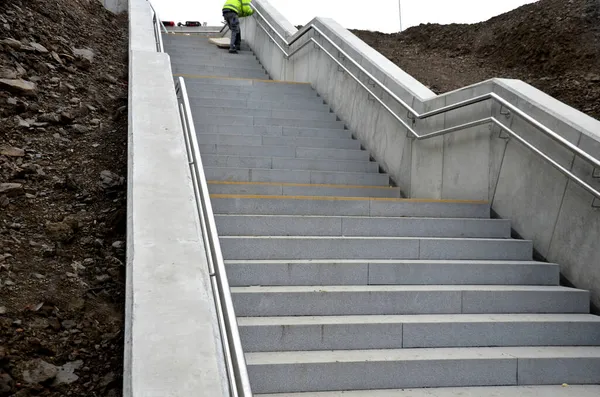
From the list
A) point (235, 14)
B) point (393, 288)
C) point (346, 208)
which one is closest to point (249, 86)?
point (235, 14)

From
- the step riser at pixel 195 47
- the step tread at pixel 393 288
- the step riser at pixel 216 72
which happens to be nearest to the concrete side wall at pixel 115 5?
the step riser at pixel 195 47

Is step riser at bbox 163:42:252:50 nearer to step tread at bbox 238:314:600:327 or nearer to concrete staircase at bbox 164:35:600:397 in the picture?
concrete staircase at bbox 164:35:600:397

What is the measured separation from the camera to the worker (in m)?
14.4

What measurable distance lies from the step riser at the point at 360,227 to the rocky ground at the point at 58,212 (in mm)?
969

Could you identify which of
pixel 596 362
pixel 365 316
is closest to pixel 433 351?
pixel 365 316

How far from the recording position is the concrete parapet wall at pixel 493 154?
16.4 feet

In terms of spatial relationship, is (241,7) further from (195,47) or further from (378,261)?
(378,261)

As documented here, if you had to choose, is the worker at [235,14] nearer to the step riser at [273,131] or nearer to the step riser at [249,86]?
the step riser at [249,86]

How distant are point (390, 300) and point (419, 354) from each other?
54cm

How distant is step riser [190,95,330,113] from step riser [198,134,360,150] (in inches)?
51.3

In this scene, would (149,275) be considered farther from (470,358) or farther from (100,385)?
(470,358)

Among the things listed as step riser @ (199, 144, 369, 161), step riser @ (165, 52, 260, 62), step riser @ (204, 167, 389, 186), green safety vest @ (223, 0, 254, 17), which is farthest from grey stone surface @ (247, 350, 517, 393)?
green safety vest @ (223, 0, 254, 17)

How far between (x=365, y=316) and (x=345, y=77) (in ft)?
18.5

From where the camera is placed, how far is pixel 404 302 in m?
4.54
